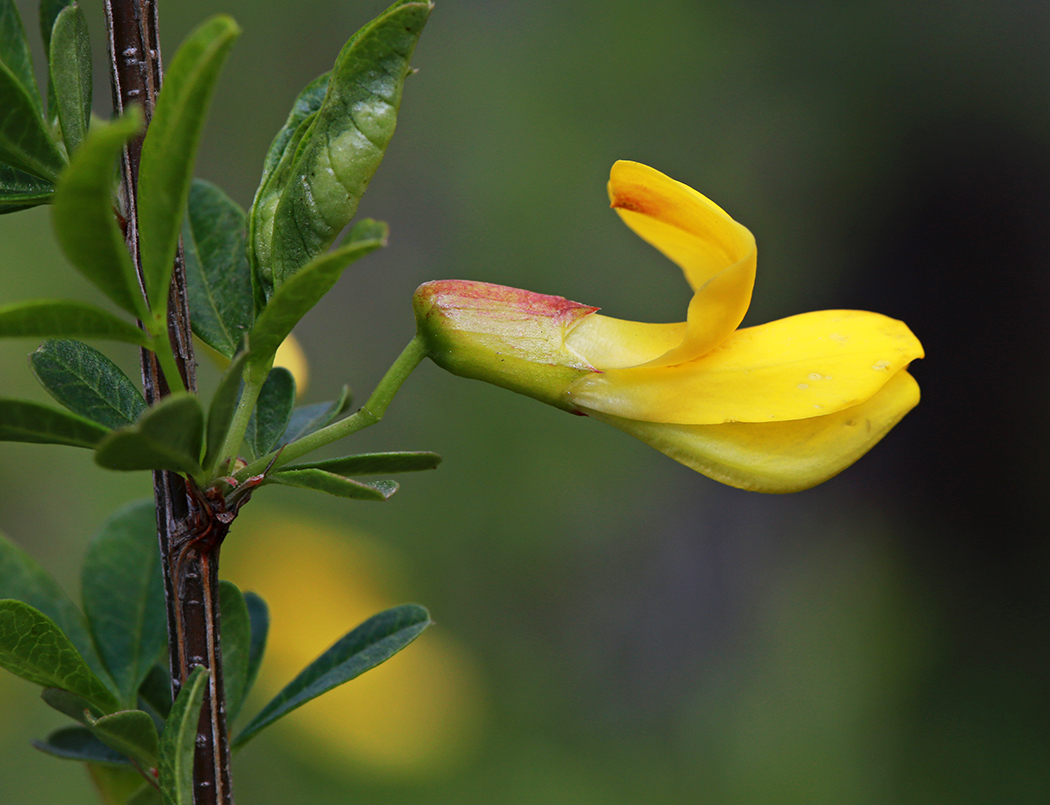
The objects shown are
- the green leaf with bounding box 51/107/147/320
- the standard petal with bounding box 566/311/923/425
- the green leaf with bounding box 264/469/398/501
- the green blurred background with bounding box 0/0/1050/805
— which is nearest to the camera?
the green leaf with bounding box 51/107/147/320

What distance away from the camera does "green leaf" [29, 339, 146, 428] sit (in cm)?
37

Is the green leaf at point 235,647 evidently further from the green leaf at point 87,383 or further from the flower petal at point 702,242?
the flower petal at point 702,242

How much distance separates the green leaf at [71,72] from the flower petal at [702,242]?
0.81 ft

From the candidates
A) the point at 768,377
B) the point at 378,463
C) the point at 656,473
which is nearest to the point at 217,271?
the point at 378,463

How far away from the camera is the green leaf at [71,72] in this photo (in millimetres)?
Answer: 385

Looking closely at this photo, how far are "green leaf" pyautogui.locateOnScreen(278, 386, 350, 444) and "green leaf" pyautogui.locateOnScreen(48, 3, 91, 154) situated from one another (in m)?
0.19

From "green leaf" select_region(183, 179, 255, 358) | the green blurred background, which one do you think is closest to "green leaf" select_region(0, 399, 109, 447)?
"green leaf" select_region(183, 179, 255, 358)

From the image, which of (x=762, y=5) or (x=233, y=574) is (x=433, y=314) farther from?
(x=762, y=5)

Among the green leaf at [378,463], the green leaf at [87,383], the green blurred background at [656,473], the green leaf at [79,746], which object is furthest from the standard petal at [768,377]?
the green blurred background at [656,473]

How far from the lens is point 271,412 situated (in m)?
0.49

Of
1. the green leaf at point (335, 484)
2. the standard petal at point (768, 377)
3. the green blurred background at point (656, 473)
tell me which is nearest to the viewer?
the green leaf at point (335, 484)

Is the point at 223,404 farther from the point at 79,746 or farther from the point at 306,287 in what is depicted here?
the point at 79,746

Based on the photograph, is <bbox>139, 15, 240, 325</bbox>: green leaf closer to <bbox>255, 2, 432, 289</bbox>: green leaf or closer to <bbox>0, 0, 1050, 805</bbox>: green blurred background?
<bbox>255, 2, 432, 289</bbox>: green leaf

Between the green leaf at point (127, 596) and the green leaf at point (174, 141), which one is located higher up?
the green leaf at point (174, 141)
